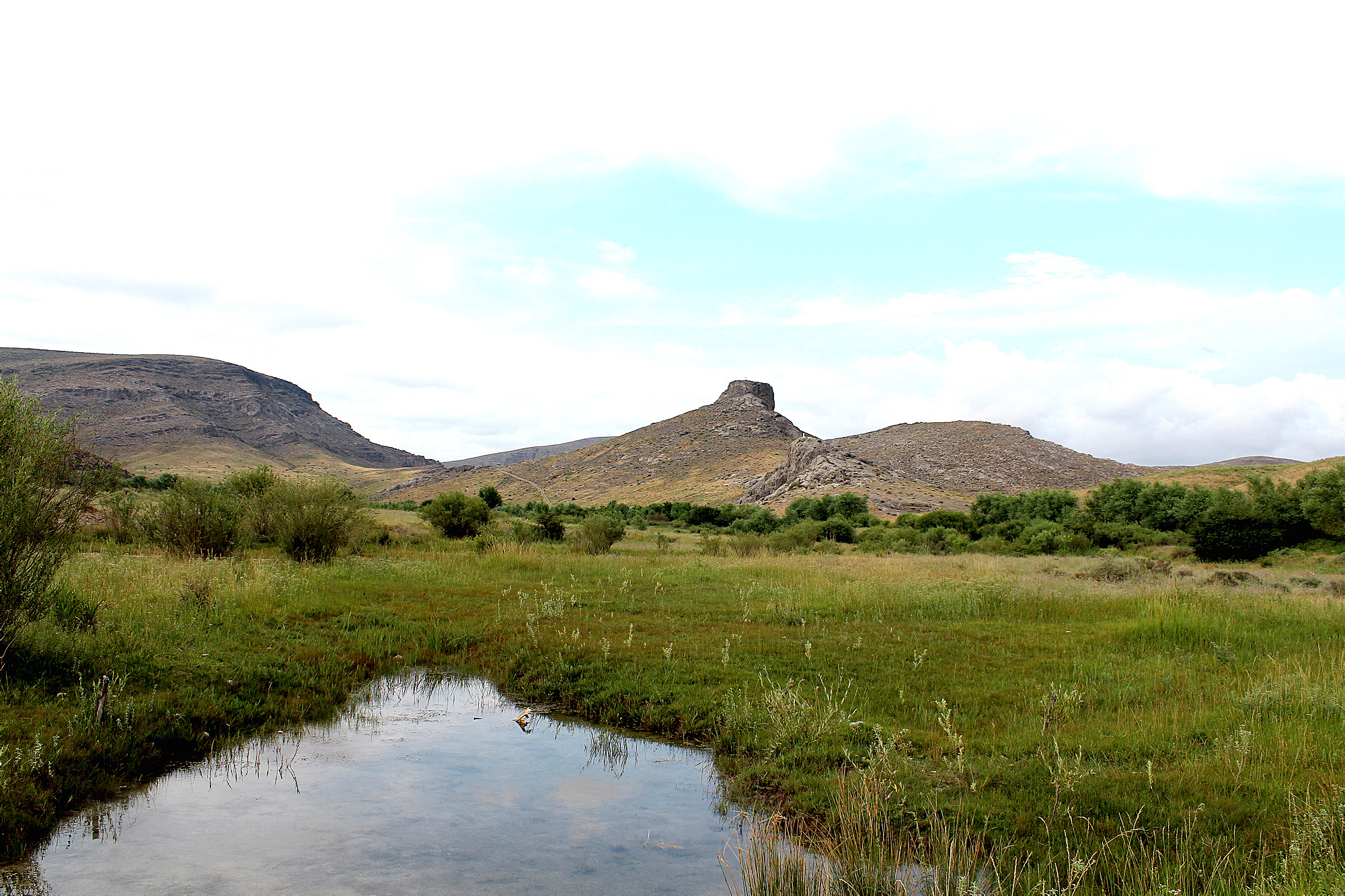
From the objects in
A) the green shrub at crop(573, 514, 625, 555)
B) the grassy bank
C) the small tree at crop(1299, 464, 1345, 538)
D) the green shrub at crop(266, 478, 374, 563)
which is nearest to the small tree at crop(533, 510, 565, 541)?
the green shrub at crop(573, 514, 625, 555)

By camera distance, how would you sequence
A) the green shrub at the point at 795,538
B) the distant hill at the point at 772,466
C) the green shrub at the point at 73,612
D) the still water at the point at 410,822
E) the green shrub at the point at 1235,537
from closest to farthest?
the still water at the point at 410,822 → the green shrub at the point at 73,612 → the green shrub at the point at 1235,537 → the green shrub at the point at 795,538 → the distant hill at the point at 772,466

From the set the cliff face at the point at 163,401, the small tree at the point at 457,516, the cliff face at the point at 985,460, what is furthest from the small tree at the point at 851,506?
the cliff face at the point at 163,401

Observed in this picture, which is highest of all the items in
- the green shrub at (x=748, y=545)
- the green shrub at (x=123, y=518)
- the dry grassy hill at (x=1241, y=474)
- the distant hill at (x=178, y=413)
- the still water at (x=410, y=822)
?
the distant hill at (x=178, y=413)

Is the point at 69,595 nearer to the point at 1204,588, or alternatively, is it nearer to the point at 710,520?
the point at 1204,588

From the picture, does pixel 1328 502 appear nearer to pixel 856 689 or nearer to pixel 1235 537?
pixel 1235 537

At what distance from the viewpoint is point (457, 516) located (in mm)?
35875

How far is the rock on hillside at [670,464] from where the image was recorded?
9156 centimetres

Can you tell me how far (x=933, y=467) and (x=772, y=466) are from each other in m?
23.4

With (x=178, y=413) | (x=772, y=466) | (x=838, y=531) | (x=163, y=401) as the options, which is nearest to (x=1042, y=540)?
(x=838, y=531)

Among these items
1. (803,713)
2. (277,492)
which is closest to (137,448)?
(277,492)

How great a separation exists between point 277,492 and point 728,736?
18.6m

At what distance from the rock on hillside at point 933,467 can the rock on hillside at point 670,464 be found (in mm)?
8981

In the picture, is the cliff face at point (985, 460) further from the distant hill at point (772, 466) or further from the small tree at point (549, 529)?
the small tree at point (549, 529)

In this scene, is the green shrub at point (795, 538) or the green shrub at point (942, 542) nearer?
the green shrub at point (795, 538)
